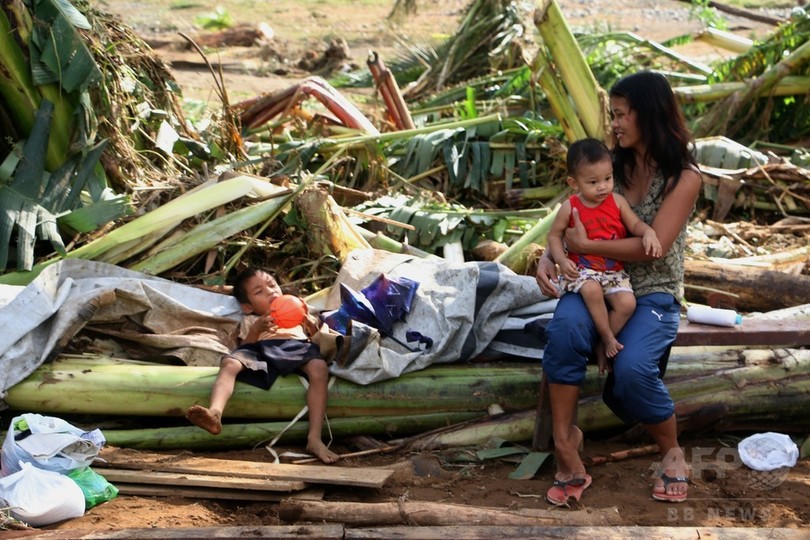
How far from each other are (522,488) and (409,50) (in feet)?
22.0

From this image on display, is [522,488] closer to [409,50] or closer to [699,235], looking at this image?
[699,235]

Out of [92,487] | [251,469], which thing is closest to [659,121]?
[251,469]

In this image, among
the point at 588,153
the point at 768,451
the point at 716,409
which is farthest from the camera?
the point at 716,409

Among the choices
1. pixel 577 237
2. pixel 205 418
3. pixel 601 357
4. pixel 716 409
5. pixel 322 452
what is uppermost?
pixel 577 237

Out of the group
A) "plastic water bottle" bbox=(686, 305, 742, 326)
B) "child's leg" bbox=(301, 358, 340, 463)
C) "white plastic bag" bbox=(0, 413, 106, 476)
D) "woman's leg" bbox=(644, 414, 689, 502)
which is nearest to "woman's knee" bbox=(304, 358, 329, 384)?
"child's leg" bbox=(301, 358, 340, 463)

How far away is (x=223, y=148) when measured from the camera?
236 inches

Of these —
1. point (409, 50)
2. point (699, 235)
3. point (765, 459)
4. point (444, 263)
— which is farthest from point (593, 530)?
point (409, 50)

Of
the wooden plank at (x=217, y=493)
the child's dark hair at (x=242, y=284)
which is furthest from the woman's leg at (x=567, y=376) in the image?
the child's dark hair at (x=242, y=284)

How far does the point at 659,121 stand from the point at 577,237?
19.8 inches

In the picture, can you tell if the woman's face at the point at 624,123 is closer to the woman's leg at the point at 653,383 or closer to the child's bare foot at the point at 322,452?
the woman's leg at the point at 653,383

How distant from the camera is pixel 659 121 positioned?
3.70m

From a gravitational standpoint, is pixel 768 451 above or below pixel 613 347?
below

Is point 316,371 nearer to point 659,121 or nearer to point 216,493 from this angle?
point 216,493

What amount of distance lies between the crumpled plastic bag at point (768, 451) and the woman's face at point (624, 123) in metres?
1.24
